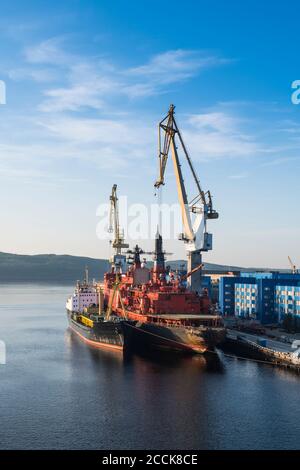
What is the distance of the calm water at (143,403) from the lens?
31.5 metres

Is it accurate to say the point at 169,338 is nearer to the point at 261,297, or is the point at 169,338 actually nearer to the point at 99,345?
the point at 99,345

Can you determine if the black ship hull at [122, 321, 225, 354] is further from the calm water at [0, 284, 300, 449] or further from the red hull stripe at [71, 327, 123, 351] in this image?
the calm water at [0, 284, 300, 449]

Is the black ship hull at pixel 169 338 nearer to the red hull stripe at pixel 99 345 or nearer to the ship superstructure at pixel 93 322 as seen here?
the red hull stripe at pixel 99 345

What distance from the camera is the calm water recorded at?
31.5 m

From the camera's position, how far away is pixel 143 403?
128ft

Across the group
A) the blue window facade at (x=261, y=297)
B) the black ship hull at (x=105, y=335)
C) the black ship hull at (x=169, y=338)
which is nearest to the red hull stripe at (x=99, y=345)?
the black ship hull at (x=105, y=335)

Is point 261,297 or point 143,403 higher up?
point 261,297

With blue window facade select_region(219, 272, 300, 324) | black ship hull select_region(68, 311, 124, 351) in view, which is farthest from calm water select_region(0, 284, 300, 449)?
blue window facade select_region(219, 272, 300, 324)

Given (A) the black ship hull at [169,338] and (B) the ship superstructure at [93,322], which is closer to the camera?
(A) the black ship hull at [169,338]

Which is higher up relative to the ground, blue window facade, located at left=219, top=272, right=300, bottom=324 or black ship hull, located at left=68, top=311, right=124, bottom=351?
blue window facade, located at left=219, top=272, right=300, bottom=324

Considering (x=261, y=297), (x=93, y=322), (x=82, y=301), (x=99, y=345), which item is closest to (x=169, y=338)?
(x=99, y=345)

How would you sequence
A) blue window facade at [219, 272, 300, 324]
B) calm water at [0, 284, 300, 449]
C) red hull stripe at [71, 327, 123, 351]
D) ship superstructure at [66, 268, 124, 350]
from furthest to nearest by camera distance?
blue window facade at [219, 272, 300, 324] < ship superstructure at [66, 268, 124, 350] < red hull stripe at [71, 327, 123, 351] < calm water at [0, 284, 300, 449]
